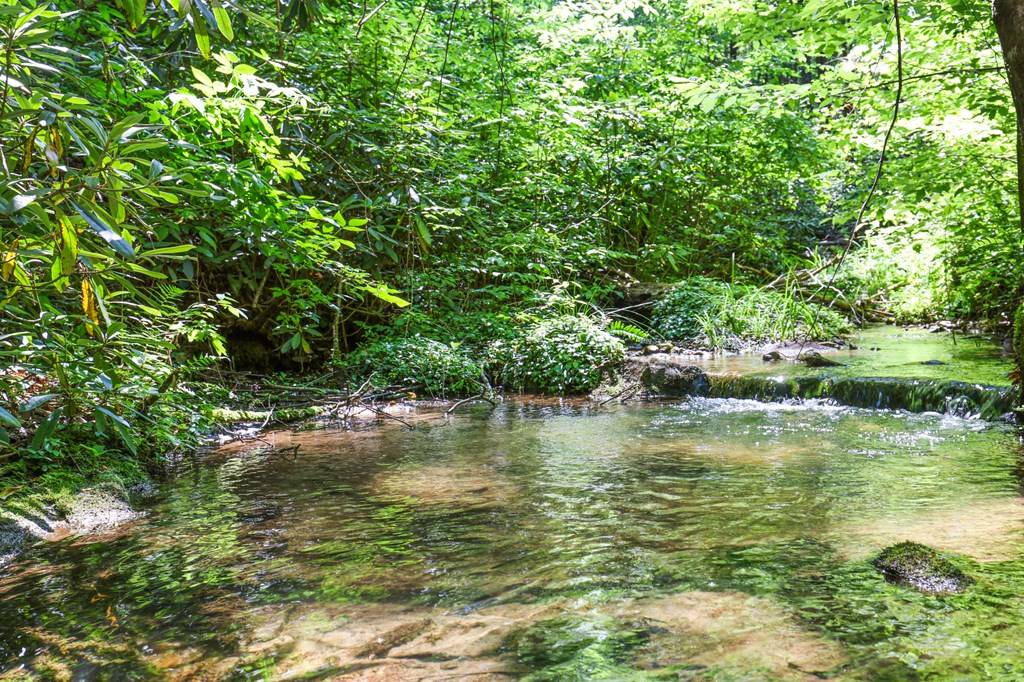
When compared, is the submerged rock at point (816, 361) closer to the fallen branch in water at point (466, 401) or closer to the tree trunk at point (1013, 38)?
the fallen branch in water at point (466, 401)

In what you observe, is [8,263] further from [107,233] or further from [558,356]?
[558,356]

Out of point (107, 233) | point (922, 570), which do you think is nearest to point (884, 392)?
point (922, 570)

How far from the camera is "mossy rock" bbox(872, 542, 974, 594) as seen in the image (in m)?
2.82

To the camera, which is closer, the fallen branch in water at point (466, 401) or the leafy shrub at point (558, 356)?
the fallen branch in water at point (466, 401)

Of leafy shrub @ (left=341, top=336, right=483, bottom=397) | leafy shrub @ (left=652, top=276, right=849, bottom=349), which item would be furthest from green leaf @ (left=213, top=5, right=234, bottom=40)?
leafy shrub @ (left=652, top=276, right=849, bottom=349)

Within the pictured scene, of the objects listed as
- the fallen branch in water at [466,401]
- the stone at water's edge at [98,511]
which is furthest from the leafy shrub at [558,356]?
the stone at water's edge at [98,511]

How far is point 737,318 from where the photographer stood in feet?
38.9

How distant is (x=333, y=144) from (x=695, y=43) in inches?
360

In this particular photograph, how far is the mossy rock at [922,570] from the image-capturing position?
111 inches

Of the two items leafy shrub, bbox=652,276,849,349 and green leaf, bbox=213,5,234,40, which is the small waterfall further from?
green leaf, bbox=213,5,234,40

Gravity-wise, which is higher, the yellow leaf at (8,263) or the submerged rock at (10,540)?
the yellow leaf at (8,263)

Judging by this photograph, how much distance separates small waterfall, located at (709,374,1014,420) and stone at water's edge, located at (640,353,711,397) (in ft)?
0.44

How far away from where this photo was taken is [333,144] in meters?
8.42

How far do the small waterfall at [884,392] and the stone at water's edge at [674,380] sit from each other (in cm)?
13
